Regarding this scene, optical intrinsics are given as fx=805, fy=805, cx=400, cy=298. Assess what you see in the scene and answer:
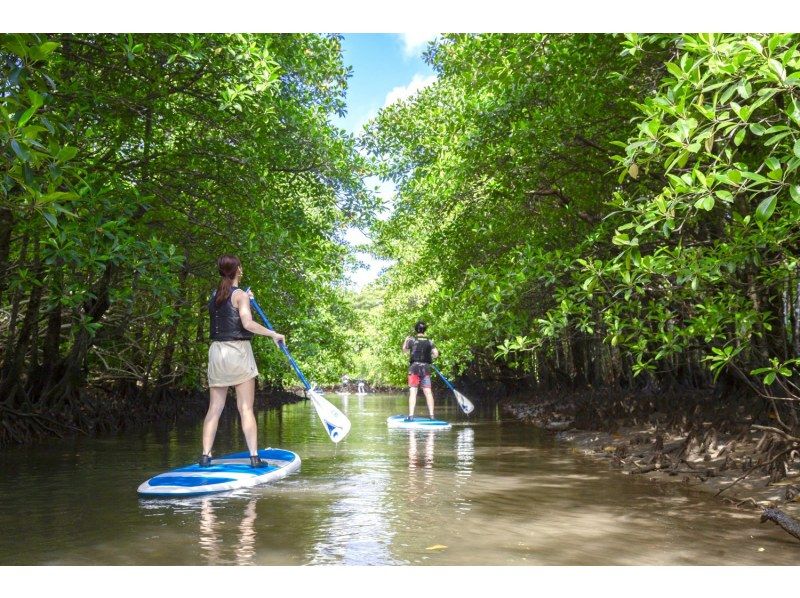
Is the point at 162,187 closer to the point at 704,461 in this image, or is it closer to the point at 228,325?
the point at 228,325

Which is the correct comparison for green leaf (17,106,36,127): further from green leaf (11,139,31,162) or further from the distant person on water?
the distant person on water

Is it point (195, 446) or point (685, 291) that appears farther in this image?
point (195, 446)

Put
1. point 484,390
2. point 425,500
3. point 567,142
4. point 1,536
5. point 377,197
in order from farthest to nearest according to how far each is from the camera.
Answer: point 484,390 < point 377,197 < point 567,142 < point 425,500 < point 1,536

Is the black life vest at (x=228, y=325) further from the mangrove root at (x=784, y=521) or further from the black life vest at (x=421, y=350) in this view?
the black life vest at (x=421, y=350)

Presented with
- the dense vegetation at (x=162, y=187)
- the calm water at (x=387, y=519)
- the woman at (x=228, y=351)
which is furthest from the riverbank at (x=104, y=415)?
the woman at (x=228, y=351)

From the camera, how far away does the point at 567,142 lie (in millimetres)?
10094

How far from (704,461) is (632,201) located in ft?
8.83

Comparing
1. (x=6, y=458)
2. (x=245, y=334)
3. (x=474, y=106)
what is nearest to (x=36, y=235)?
(x=6, y=458)

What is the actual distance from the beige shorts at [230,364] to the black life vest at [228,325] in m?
0.05

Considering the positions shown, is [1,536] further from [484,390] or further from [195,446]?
[484,390]

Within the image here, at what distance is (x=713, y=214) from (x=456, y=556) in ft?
20.2

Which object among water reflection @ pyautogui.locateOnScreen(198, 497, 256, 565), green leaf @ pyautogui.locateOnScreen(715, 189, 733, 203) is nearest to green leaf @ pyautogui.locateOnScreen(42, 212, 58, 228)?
water reflection @ pyautogui.locateOnScreen(198, 497, 256, 565)

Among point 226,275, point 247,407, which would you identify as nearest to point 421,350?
point 247,407

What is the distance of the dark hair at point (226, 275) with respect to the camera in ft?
22.5
